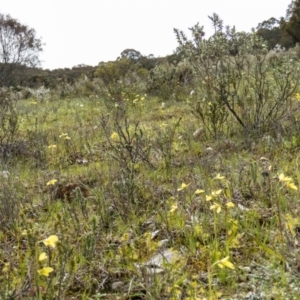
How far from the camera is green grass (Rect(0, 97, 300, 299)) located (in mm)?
1533

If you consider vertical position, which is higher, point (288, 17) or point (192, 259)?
point (288, 17)

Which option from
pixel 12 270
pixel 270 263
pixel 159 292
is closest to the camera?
pixel 159 292

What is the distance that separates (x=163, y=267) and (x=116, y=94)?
704 cm

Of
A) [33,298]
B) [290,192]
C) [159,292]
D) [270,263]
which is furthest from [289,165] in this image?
[33,298]

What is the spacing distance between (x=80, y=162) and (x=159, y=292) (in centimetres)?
291

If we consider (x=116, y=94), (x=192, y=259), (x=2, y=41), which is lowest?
(x=192, y=259)

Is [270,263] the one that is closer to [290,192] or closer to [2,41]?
[290,192]

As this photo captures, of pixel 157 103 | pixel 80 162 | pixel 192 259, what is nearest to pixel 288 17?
pixel 157 103

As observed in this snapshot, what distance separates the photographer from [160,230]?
2129 mm

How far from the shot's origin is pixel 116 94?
850 cm

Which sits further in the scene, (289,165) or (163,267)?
Answer: (289,165)

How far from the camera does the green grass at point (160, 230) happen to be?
5.03 feet

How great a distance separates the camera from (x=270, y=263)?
64.7 inches

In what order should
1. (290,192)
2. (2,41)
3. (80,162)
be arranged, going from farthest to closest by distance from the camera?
(2,41) → (80,162) → (290,192)
